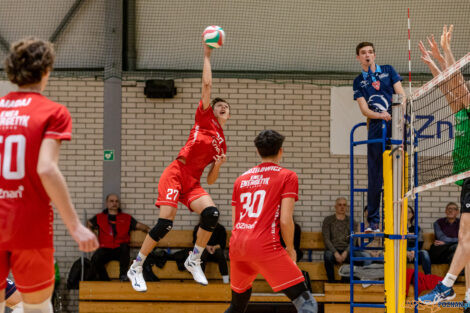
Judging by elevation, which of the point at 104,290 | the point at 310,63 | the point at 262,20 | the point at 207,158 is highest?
the point at 262,20

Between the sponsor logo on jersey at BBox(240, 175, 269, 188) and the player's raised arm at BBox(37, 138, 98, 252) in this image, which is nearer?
the player's raised arm at BBox(37, 138, 98, 252)

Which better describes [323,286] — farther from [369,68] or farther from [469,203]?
[469,203]

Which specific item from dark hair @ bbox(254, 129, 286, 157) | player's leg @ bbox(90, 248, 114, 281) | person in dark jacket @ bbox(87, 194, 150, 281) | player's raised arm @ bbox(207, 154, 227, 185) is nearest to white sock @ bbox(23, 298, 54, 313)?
dark hair @ bbox(254, 129, 286, 157)

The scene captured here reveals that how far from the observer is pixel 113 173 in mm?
11773

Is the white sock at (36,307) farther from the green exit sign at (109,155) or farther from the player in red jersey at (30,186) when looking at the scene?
the green exit sign at (109,155)

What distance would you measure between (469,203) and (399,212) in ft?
2.64

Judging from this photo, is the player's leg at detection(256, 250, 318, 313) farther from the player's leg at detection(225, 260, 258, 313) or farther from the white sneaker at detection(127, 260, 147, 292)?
the white sneaker at detection(127, 260, 147, 292)

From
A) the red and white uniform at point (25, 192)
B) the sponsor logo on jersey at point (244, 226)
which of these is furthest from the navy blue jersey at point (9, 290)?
the sponsor logo on jersey at point (244, 226)

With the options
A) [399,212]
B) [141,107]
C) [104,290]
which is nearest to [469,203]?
[399,212]

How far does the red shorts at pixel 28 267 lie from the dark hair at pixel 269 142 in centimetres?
234

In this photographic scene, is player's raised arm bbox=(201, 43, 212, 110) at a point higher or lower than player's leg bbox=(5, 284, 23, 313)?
higher

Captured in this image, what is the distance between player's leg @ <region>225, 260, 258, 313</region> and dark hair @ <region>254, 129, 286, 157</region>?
100 centimetres

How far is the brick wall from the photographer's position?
1177 cm

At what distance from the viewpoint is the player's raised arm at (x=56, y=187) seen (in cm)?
341
